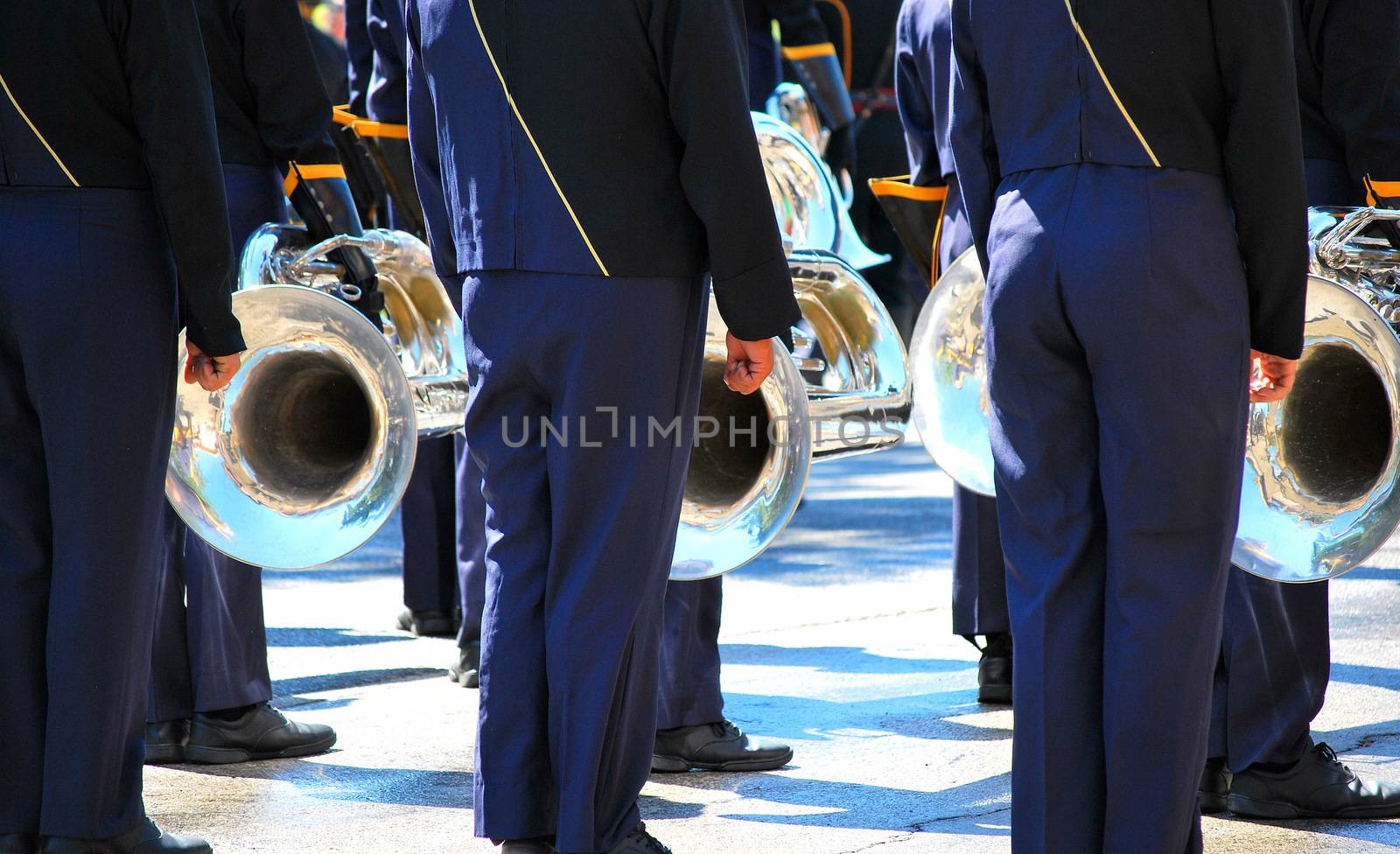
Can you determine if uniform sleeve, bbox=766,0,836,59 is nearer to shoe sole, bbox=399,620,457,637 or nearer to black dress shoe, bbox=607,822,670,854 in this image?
shoe sole, bbox=399,620,457,637

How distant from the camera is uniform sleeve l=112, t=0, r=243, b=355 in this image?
2.93 meters

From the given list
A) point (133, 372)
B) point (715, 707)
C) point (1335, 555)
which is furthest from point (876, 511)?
point (133, 372)

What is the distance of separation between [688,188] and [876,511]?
15.9 ft

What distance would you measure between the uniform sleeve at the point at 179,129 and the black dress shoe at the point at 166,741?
1.29 metres

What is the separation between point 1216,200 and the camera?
8.41ft

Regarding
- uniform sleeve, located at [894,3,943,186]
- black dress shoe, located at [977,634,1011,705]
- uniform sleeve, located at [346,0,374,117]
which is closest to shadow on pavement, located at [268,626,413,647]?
uniform sleeve, located at [346,0,374,117]

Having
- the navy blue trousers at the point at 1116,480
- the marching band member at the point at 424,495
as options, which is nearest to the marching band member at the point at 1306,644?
the navy blue trousers at the point at 1116,480

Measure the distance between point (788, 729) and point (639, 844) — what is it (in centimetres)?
123

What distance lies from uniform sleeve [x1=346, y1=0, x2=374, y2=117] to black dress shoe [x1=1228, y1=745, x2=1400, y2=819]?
3244 millimetres

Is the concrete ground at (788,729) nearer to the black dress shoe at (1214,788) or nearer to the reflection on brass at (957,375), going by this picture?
the black dress shoe at (1214,788)

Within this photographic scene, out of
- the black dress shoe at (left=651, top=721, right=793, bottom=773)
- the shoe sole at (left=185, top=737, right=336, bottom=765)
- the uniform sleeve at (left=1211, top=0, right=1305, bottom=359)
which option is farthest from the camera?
the shoe sole at (left=185, top=737, right=336, bottom=765)

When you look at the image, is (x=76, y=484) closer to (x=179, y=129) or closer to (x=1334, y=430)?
(x=179, y=129)

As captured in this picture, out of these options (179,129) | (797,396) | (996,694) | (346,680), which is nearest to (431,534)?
(346,680)

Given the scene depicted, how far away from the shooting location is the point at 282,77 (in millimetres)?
3820
